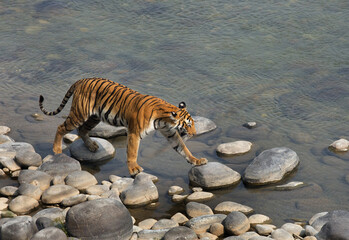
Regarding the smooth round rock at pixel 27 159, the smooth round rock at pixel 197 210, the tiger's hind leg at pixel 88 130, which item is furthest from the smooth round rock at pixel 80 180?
the smooth round rock at pixel 197 210

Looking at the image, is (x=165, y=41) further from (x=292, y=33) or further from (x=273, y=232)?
(x=273, y=232)

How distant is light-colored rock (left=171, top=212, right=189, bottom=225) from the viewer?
7286 millimetres

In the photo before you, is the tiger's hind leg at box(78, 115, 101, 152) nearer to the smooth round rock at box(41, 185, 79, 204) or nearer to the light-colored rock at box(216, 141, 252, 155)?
the smooth round rock at box(41, 185, 79, 204)

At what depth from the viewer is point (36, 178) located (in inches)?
312

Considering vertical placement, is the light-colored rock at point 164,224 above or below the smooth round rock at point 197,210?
below

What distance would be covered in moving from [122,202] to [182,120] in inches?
50.3

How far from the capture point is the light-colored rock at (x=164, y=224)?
23.1ft

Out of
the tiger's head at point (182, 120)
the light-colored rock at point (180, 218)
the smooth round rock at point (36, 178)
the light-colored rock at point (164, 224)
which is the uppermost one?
the tiger's head at point (182, 120)

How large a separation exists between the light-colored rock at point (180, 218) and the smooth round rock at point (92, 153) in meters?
1.92

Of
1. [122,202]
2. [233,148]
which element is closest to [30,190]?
[122,202]

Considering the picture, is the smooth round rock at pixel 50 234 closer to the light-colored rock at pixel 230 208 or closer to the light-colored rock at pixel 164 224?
the light-colored rock at pixel 164 224

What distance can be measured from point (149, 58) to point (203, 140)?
380 cm

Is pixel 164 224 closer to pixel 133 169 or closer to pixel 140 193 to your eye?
pixel 140 193

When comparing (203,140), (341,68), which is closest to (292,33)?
(341,68)
